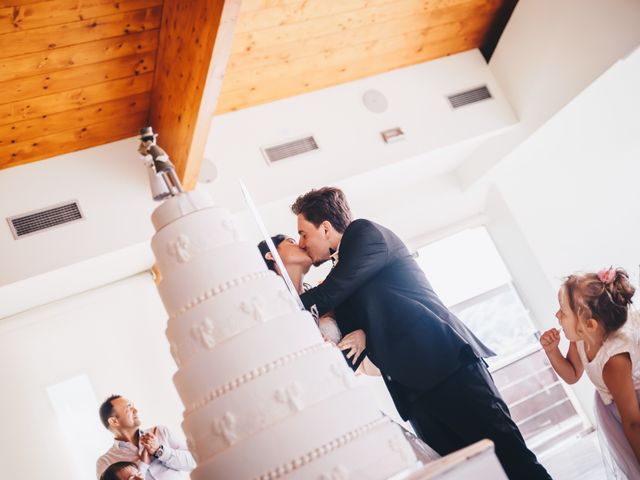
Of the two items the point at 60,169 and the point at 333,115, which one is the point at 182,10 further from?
the point at 333,115

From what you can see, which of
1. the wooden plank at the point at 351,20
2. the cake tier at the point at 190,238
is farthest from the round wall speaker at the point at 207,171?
the cake tier at the point at 190,238

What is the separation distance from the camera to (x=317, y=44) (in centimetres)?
401

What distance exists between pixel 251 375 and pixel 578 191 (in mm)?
4339

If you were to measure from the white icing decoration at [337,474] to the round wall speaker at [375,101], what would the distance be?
3.46 meters

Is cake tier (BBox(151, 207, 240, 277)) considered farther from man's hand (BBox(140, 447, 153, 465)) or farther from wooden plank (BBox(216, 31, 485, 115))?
wooden plank (BBox(216, 31, 485, 115))

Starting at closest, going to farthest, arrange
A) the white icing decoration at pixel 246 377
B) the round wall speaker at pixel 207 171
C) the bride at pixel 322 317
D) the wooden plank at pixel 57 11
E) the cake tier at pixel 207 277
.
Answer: the white icing decoration at pixel 246 377, the cake tier at pixel 207 277, the bride at pixel 322 317, the wooden plank at pixel 57 11, the round wall speaker at pixel 207 171

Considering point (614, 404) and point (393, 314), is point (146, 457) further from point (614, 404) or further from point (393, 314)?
point (614, 404)

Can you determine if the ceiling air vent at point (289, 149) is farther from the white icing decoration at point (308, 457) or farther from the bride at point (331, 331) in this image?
the white icing decoration at point (308, 457)

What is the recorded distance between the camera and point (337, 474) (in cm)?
135

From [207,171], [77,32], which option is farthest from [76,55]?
[207,171]

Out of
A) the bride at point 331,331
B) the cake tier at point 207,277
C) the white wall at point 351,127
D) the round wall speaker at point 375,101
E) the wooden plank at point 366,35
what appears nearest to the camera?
the cake tier at point 207,277

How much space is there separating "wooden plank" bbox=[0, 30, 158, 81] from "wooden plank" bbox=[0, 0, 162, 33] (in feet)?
0.57

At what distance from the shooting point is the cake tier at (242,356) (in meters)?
1.47

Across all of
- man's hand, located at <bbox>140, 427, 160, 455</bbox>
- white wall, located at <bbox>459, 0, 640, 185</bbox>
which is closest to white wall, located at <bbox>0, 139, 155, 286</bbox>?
man's hand, located at <bbox>140, 427, 160, 455</bbox>
